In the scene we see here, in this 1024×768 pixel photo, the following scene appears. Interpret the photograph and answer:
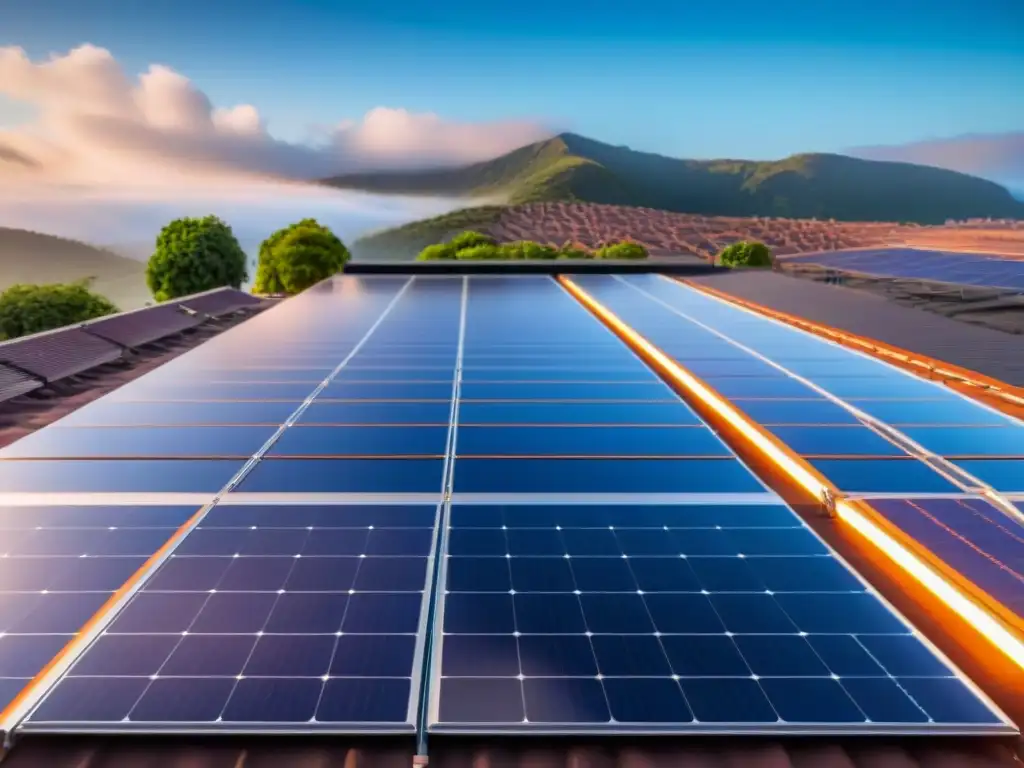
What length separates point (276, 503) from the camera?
6988mm

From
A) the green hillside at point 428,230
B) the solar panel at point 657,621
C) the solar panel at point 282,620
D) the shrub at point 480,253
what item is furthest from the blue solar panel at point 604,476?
the green hillside at point 428,230

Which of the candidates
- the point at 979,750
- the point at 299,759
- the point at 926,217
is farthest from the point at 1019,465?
the point at 926,217

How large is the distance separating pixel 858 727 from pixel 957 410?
7.48 meters

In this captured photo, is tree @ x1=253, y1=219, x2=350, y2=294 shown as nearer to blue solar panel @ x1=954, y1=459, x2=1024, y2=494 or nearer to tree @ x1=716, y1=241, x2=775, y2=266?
tree @ x1=716, y1=241, x2=775, y2=266

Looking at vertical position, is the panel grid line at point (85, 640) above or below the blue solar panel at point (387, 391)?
below

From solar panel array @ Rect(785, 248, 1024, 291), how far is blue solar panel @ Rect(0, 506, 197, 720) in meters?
28.1

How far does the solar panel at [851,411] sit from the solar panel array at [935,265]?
52.5ft

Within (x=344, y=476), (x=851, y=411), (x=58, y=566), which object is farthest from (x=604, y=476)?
(x=58, y=566)

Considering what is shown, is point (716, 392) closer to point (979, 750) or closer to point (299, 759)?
point (979, 750)

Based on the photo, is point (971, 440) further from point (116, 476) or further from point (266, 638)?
point (116, 476)

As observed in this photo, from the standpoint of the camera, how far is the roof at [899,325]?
13.1 metres

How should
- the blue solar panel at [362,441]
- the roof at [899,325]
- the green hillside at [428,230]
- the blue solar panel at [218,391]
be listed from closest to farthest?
the blue solar panel at [362,441] → the blue solar panel at [218,391] → the roof at [899,325] → the green hillside at [428,230]

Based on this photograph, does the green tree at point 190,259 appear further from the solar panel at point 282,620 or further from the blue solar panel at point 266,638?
the blue solar panel at point 266,638

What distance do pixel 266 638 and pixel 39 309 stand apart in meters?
69.7
